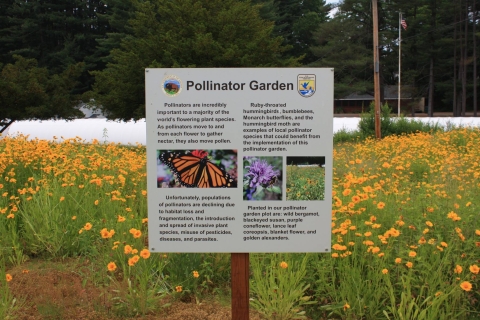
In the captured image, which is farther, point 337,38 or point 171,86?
point 337,38

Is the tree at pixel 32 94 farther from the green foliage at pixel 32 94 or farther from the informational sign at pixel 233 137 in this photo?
the informational sign at pixel 233 137

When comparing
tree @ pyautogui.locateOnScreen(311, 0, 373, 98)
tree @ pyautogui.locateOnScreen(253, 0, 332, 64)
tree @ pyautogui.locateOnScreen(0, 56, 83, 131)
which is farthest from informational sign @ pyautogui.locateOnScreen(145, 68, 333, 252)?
tree @ pyautogui.locateOnScreen(253, 0, 332, 64)

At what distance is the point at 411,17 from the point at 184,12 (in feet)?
96.2

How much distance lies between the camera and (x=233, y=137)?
2316 millimetres

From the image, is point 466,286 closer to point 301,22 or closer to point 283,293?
point 283,293

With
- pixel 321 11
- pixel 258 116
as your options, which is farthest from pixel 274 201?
pixel 321 11

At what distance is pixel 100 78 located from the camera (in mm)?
18609

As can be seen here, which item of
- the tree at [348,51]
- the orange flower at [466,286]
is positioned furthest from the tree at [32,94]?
the tree at [348,51]

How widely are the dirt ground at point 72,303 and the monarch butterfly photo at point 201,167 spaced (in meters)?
1.03

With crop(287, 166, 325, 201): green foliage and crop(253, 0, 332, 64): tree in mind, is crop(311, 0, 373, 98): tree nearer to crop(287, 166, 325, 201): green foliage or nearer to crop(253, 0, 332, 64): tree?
crop(253, 0, 332, 64): tree

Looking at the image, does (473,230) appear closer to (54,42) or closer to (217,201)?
(217,201)

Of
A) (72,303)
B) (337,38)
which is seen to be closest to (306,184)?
(72,303)

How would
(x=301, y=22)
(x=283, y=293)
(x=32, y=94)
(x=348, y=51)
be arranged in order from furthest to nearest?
(x=301, y=22) < (x=348, y=51) < (x=32, y=94) < (x=283, y=293)

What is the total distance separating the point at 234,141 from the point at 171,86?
1.39 feet
